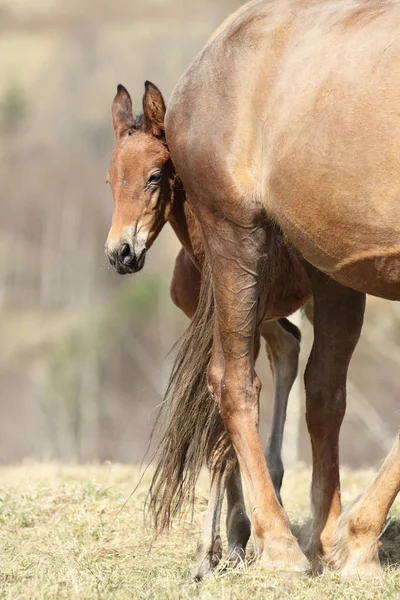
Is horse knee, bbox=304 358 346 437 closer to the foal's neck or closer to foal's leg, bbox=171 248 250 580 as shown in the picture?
foal's leg, bbox=171 248 250 580

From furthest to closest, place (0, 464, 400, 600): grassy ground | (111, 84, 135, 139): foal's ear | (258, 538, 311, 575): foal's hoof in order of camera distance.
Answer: (111, 84, 135, 139): foal's ear, (258, 538, 311, 575): foal's hoof, (0, 464, 400, 600): grassy ground

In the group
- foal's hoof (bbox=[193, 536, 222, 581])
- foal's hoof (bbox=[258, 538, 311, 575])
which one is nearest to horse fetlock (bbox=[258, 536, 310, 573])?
foal's hoof (bbox=[258, 538, 311, 575])

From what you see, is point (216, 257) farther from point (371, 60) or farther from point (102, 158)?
point (102, 158)

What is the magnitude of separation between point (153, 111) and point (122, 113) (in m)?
0.31

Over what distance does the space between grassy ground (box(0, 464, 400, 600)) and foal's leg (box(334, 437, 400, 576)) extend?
10cm

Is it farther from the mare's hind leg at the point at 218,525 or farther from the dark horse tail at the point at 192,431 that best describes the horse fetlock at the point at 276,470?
the dark horse tail at the point at 192,431

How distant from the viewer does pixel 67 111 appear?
6606 cm

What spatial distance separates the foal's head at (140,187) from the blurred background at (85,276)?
0.93 metres

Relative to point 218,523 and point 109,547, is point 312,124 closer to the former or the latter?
point 218,523

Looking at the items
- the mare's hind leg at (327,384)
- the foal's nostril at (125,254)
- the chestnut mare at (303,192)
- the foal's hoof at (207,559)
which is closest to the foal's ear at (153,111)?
the foal's nostril at (125,254)

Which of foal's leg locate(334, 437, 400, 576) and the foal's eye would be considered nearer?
foal's leg locate(334, 437, 400, 576)

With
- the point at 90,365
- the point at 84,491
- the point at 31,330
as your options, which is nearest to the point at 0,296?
the point at 31,330

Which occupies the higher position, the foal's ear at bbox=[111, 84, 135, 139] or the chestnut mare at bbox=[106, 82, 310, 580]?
the foal's ear at bbox=[111, 84, 135, 139]

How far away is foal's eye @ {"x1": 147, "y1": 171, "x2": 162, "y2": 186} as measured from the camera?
18.9 feet
